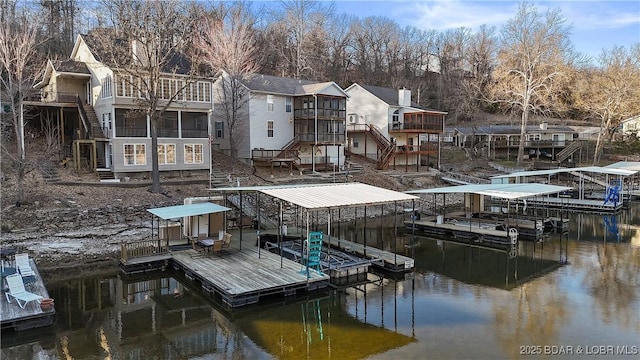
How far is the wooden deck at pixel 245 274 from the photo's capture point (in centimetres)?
1491

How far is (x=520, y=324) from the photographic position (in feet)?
44.1

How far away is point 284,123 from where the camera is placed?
3834 cm

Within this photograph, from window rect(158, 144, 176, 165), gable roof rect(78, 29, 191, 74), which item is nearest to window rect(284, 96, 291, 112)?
gable roof rect(78, 29, 191, 74)

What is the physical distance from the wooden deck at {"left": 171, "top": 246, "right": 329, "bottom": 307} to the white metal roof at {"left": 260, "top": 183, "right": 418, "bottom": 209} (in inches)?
98.5

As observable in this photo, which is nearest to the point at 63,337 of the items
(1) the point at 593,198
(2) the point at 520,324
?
(2) the point at 520,324

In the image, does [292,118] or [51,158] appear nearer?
[51,158]

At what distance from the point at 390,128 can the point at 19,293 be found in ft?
122

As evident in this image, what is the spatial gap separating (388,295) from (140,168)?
19.1 meters

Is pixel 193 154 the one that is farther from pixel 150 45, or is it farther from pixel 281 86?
pixel 281 86

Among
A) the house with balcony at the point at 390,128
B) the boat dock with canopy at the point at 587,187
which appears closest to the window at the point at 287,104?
the house with balcony at the point at 390,128

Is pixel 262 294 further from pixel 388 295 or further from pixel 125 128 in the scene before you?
pixel 125 128

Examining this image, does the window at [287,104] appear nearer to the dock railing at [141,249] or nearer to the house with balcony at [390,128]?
the house with balcony at [390,128]

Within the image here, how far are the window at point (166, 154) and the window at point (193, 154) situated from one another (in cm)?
79

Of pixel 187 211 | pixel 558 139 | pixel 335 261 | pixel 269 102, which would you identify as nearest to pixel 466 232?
pixel 335 261
